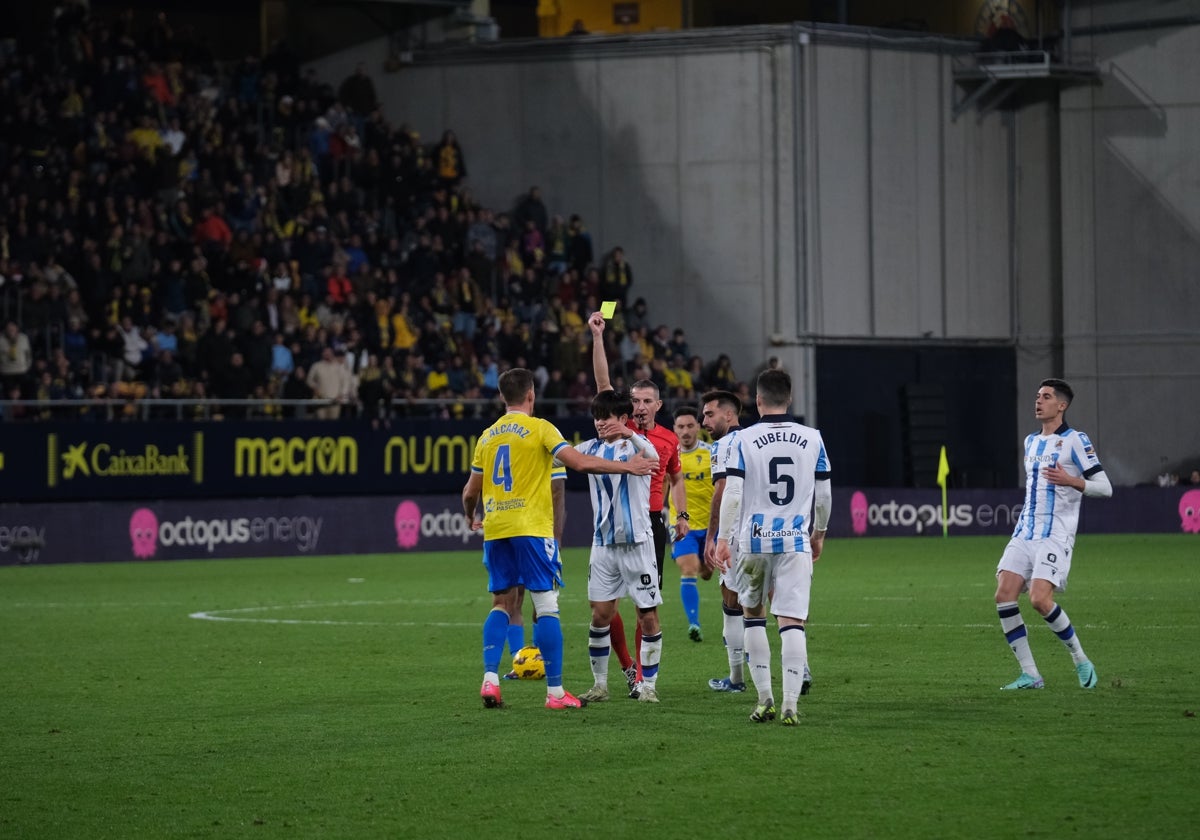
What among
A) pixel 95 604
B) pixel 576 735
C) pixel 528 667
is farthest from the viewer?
pixel 95 604

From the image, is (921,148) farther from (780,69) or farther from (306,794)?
(306,794)

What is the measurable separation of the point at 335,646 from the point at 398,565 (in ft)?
40.9

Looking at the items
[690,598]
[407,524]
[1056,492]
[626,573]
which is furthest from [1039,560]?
[407,524]

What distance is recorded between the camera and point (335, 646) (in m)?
18.1

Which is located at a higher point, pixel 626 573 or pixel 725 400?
pixel 725 400

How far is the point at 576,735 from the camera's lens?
38.5 ft

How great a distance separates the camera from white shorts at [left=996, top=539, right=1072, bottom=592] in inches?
552

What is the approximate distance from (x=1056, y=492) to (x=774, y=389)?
3.23m

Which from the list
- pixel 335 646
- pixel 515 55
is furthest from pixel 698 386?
pixel 335 646

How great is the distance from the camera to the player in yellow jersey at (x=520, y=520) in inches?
505

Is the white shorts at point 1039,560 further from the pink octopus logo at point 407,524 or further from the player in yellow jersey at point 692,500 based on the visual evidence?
the pink octopus logo at point 407,524

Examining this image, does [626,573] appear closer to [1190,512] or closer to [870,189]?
[1190,512]

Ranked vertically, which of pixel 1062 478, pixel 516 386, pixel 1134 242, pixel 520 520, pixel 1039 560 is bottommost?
pixel 1039 560

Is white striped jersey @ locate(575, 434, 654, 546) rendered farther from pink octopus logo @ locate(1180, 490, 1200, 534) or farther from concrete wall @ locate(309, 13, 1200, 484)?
concrete wall @ locate(309, 13, 1200, 484)
